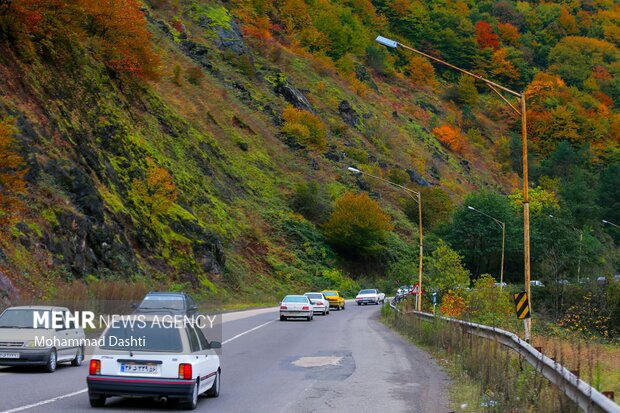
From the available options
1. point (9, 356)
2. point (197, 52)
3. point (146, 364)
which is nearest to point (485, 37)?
point (197, 52)

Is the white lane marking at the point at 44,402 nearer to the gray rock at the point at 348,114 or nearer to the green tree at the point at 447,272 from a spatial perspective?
the green tree at the point at 447,272

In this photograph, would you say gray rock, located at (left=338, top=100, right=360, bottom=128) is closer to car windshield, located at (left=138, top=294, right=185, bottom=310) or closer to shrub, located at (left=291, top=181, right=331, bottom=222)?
shrub, located at (left=291, top=181, right=331, bottom=222)

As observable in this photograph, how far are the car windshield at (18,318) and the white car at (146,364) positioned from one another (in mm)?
5161

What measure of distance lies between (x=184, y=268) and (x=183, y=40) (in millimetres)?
47274

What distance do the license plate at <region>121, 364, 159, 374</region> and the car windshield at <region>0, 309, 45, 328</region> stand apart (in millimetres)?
5611

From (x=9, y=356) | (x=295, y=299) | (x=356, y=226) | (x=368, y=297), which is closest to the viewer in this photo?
(x=9, y=356)

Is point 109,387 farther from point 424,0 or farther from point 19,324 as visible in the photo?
point 424,0

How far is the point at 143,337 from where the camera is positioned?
1152cm

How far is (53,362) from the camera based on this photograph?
15961 mm

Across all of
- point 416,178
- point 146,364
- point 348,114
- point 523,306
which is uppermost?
point 348,114

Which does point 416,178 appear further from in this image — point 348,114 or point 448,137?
point 448,137

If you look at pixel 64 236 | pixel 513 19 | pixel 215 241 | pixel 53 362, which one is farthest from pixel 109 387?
pixel 513 19

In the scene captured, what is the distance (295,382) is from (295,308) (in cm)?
2269

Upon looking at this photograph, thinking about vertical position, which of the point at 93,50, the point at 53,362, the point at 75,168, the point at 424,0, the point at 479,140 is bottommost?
the point at 53,362
